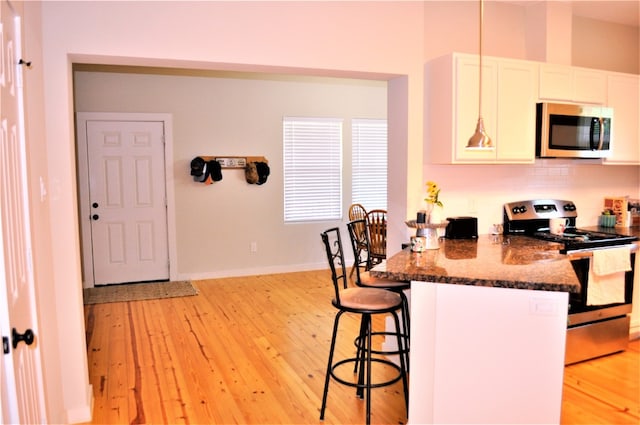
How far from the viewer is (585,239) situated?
351 centimetres

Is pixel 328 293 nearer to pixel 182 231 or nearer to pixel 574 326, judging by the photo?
pixel 182 231

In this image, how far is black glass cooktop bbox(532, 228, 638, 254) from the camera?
11.2 ft

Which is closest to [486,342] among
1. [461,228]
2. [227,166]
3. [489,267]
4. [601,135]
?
[489,267]

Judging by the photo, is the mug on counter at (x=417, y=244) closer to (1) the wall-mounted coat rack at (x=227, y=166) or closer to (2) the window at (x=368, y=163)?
(1) the wall-mounted coat rack at (x=227, y=166)

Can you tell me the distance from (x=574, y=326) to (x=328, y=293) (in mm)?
2729

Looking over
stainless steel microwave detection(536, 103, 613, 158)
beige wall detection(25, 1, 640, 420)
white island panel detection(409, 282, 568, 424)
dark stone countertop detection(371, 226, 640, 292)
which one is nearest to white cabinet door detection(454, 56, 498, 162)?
beige wall detection(25, 1, 640, 420)

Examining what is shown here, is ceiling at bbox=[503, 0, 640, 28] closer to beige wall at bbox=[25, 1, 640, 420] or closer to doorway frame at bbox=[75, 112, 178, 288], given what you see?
beige wall at bbox=[25, 1, 640, 420]

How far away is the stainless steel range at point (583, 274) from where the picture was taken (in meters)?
3.47

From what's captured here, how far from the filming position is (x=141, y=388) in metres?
3.28

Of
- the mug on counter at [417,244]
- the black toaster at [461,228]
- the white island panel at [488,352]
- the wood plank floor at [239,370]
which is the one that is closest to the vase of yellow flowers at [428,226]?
the mug on counter at [417,244]

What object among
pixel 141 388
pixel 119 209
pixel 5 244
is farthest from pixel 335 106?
pixel 5 244

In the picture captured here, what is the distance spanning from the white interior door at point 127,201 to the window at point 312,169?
164cm

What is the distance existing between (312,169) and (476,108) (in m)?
3.60

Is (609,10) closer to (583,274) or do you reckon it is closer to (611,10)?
(611,10)
